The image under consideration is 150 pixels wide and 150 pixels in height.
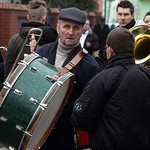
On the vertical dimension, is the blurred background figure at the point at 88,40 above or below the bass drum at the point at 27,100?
below

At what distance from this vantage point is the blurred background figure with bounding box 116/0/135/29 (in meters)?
6.64

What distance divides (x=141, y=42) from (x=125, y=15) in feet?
2.89

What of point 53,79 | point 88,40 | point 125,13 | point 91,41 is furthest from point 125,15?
point 91,41

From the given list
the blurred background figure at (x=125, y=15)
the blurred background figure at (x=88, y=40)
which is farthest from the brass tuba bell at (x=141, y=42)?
the blurred background figure at (x=88, y=40)

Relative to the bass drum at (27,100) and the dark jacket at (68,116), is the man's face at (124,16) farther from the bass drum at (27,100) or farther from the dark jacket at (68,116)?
the bass drum at (27,100)

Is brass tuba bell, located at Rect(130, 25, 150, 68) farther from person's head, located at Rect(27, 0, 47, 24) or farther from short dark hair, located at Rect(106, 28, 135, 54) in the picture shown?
short dark hair, located at Rect(106, 28, 135, 54)

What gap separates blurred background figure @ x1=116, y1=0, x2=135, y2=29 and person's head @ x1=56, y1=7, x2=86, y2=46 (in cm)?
200

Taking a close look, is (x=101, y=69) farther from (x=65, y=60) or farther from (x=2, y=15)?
(x=2, y=15)

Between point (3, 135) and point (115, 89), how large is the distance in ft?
2.90

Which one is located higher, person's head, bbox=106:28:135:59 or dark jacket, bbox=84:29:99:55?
person's head, bbox=106:28:135:59

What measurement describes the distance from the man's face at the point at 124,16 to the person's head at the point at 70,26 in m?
2.05

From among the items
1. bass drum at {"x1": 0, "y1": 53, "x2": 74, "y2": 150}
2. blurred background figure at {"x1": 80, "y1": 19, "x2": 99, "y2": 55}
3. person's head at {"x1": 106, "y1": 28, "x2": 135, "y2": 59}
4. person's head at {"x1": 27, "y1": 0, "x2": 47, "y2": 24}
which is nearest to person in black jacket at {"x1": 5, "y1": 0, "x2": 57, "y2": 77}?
person's head at {"x1": 27, "y1": 0, "x2": 47, "y2": 24}

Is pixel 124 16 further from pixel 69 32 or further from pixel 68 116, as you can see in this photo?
pixel 68 116

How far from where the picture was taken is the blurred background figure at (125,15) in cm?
664
